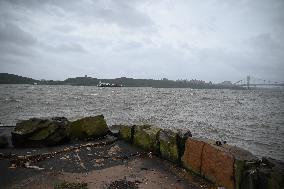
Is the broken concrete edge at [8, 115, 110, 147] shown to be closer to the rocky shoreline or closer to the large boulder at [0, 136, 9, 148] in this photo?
the rocky shoreline

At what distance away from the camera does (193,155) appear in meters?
8.01

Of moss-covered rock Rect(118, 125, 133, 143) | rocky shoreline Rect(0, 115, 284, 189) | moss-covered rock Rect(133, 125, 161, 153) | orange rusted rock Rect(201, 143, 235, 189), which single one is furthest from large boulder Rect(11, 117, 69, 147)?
orange rusted rock Rect(201, 143, 235, 189)

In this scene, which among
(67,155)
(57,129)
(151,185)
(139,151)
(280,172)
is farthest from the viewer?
(57,129)

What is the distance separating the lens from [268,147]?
18.3m

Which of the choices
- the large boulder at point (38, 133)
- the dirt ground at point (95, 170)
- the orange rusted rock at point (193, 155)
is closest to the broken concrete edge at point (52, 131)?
the large boulder at point (38, 133)

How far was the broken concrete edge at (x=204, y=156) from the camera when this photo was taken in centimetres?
655

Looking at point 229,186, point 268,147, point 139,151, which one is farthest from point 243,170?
point 268,147

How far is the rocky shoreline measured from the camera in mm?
6453

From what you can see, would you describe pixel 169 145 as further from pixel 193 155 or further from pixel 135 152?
pixel 135 152

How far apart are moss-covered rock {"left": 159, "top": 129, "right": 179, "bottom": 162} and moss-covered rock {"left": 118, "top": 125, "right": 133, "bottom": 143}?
5.88ft

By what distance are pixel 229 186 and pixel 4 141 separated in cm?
833

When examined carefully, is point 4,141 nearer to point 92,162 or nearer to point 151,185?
point 92,162

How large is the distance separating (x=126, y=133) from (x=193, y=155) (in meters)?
3.75

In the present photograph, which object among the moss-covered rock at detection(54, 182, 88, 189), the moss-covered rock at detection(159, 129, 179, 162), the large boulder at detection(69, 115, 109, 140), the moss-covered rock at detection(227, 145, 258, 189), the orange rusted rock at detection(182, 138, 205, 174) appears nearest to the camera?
the moss-covered rock at detection(227, 145, 258, 189)
